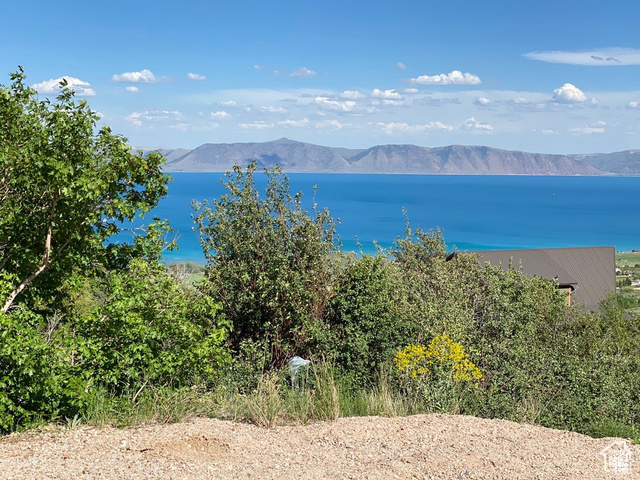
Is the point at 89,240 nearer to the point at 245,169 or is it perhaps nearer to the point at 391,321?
the point at 245,169

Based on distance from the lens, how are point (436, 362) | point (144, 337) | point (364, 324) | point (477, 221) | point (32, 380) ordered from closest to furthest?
point (32, 380) < point (144, 337) < point (436, 362) < point (364, 324) < point (477, 221)

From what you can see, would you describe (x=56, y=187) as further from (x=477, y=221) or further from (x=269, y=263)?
(x=477, y=221)

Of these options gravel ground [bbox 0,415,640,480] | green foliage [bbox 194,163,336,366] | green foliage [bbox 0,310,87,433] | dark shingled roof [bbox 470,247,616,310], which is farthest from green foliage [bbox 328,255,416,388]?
dark shingled roof [bbox 470,247,616,310]

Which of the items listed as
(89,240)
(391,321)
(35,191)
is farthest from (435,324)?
(35,191)

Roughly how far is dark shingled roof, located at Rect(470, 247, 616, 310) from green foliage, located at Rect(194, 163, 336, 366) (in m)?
26.7

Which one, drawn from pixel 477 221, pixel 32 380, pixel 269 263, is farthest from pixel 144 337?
pixel 477 221

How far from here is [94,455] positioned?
5238 mm

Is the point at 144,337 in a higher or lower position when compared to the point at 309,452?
higher

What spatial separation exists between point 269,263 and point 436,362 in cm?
325

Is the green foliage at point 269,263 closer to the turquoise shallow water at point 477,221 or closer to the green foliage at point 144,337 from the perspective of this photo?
the green foliage at point 144,337

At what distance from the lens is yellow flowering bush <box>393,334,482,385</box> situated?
8.15 metres

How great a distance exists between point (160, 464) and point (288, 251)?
557 cm

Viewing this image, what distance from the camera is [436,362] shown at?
8375 mm

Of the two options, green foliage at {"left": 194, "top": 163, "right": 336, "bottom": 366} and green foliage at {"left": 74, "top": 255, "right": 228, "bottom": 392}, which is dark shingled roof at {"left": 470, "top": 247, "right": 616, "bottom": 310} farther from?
green foliage at {"left": 74, "top": 255, "right": 228, "bottom": 392}
